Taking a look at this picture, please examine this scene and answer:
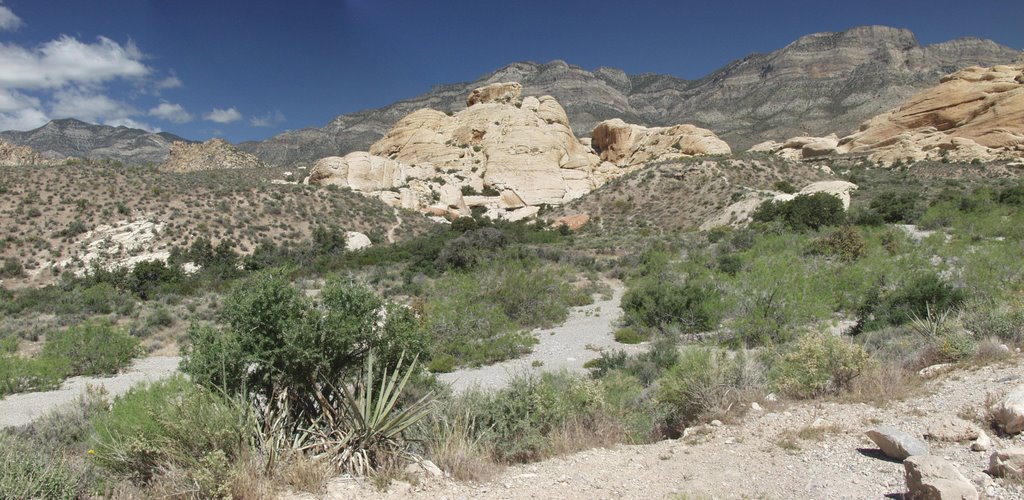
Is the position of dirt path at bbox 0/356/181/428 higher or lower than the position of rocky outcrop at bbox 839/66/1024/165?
lower

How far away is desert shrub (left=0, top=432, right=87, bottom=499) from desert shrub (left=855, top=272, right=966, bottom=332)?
38.3 feet

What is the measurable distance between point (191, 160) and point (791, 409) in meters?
68.3

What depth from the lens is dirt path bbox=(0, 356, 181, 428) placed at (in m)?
8.23

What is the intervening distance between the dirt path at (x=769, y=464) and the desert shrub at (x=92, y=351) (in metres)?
11.1

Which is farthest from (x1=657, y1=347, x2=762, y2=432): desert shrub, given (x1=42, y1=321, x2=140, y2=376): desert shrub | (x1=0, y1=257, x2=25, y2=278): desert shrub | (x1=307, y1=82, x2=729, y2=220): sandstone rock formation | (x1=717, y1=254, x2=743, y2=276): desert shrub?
(x1=307, y1=82, x2=729, y2=220): sandstone rock formation

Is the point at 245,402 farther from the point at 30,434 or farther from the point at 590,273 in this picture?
the point at 590,273

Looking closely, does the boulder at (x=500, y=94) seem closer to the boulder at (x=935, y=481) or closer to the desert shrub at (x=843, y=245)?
the desert shrub at (x=843, y=245)

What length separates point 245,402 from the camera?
4.36 m

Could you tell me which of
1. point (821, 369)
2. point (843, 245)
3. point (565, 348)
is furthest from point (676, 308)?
point (843, 245)

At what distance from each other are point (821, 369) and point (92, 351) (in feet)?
47.8


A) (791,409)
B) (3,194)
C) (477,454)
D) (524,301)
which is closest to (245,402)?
(477,454)

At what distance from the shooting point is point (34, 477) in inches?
148

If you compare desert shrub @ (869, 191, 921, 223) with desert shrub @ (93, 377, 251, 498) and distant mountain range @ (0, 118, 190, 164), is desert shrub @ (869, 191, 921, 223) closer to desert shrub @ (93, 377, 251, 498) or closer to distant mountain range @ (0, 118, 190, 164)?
desert shrub @ (93, 377, 251, 498)

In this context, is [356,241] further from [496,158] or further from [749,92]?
[749,92]
